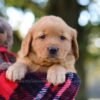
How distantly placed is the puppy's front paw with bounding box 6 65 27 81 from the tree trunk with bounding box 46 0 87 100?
29.4ft

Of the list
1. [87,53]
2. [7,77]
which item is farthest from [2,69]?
[87,53]

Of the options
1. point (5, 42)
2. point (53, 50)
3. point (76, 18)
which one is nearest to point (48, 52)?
point (53, 50)

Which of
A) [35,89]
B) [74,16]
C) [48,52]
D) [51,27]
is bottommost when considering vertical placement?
[35,89]

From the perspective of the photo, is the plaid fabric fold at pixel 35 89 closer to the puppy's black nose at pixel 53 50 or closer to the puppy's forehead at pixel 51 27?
the puppy's black nose at pixel 53 50

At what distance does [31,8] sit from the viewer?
1398 cm

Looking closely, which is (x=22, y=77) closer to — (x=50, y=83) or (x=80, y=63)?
(x=50, y=83)

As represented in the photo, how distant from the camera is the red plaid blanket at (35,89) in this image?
281 centimetres

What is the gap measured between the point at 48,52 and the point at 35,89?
24cm

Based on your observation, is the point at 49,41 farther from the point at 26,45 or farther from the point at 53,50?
the point at 26,45

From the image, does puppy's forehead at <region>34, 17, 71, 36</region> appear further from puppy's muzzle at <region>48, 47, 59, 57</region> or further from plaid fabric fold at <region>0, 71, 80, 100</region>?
plaid fabric fold at <region>0, 71, 80, 100</region>

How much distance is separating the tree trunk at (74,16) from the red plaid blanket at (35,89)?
9.03 meters

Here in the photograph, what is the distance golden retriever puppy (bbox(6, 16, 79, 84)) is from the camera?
2867mm

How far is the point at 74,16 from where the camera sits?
12.2m

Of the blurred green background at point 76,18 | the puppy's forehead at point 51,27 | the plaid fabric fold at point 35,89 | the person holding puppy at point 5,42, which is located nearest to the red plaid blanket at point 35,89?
the plaid fabric fold at point 35,89
